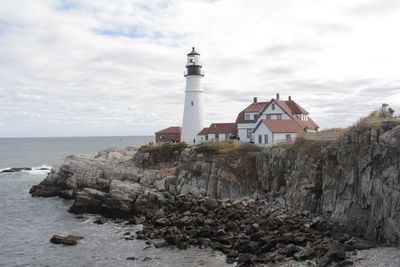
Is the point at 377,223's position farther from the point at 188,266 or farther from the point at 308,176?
the point at 188,266

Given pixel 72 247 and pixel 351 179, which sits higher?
pixel 351 179

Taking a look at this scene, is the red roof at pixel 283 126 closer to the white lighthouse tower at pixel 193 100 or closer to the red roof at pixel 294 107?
the red roof at pixel 294 107

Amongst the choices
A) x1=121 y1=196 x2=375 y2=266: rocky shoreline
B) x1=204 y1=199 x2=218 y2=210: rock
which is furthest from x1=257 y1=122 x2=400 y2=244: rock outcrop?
x1=204 y1=199 x2=218 y2=210: rock

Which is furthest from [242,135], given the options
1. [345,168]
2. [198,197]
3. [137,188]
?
[345,168]

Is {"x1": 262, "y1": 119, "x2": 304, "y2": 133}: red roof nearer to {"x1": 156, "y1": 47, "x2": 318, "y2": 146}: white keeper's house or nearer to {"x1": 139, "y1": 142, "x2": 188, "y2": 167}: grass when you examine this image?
{"x1": 156, "y1": 47, "x2": 318, "y2": 146}: white keeper's house

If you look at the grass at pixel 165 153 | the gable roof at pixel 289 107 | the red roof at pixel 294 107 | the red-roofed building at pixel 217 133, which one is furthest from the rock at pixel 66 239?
the red roof at pixel 294 107

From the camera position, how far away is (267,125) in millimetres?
39094

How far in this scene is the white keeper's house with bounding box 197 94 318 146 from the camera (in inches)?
1534

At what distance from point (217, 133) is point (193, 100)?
501cm

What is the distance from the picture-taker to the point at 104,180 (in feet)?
130

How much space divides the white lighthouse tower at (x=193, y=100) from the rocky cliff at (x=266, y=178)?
5539mm

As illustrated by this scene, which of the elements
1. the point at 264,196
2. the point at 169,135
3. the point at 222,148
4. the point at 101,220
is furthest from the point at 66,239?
the point at 169,135

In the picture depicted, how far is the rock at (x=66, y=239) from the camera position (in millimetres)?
25083

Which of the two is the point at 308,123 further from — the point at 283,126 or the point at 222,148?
the point at 222,148
